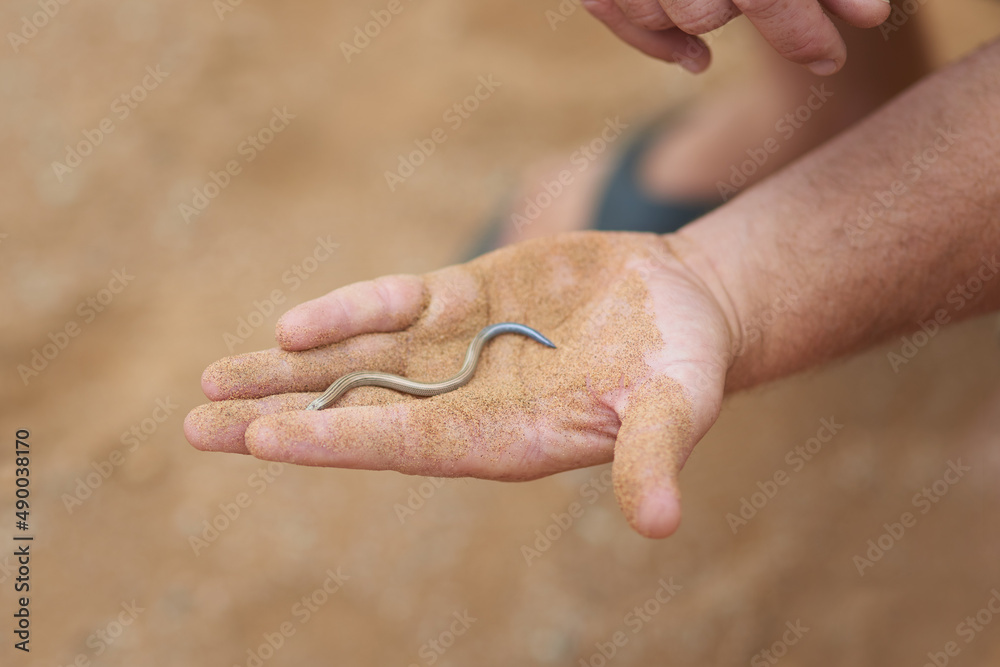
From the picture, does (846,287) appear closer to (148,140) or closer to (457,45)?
(457,45)

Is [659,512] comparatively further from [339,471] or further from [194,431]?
[339,471]

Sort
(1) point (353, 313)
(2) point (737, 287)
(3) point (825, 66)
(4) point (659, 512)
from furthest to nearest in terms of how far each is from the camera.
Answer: (2) point (737, 287), (1) point (353, 313), (3) point (825, 66), (4) point (659, 512)

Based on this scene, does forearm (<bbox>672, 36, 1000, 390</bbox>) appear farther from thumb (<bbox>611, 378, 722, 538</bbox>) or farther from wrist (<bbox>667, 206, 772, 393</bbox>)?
thumb (<bbox>611, 378, 722, 538</bbox>)

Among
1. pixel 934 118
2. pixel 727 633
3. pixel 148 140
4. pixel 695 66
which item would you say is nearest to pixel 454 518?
pixel 727 633

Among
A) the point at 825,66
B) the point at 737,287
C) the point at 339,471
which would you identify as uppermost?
the point at 825,66

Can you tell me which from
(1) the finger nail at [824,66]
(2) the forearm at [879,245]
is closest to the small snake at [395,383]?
(2) the forearm at [879,245]

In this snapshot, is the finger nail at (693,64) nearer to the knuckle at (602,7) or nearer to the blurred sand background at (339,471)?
the knuckle at (602,7)

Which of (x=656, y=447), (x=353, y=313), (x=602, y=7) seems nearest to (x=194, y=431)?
(x=353, y=313)
